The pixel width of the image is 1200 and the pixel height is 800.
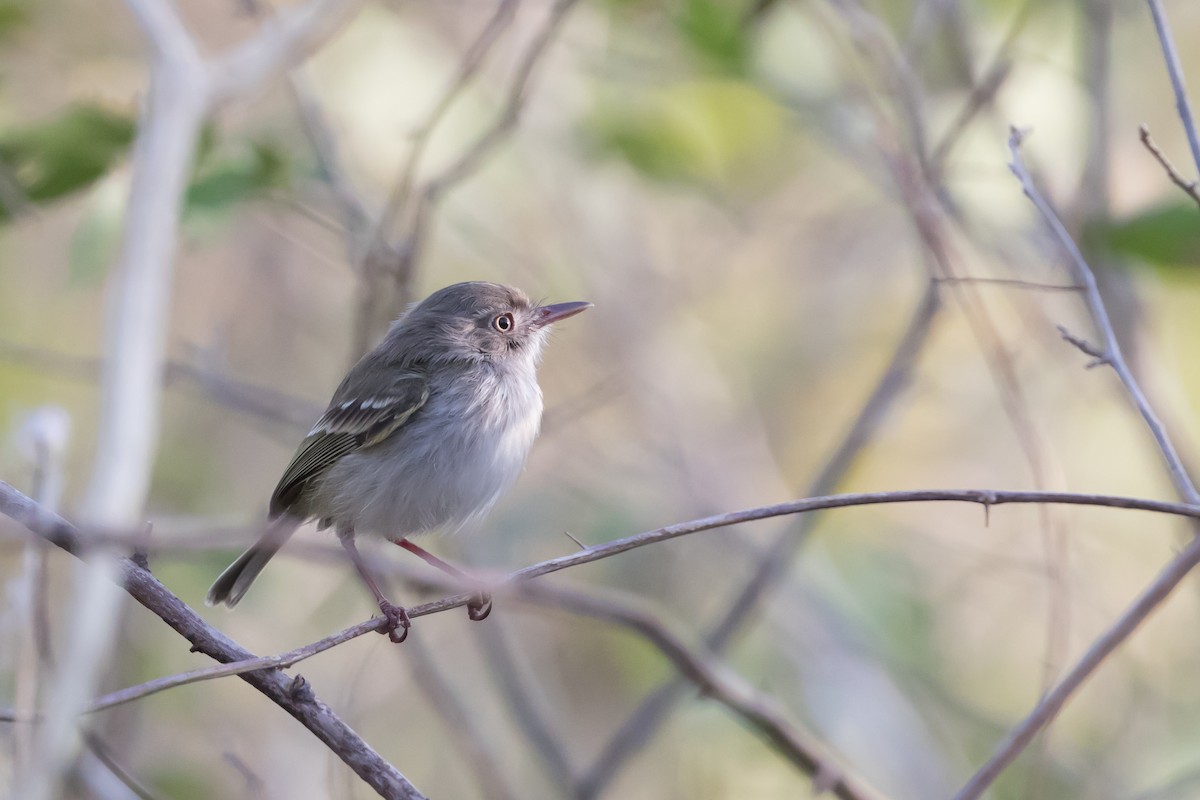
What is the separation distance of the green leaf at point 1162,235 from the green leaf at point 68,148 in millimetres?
2818

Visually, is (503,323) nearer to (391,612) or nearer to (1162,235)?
(391,612)

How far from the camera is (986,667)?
6.47 m

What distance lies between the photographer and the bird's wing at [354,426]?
175 inches

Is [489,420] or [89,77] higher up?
[89,77]

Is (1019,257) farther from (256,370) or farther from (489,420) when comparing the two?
(256,370)

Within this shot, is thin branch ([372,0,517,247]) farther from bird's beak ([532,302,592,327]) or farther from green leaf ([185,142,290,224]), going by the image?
bird's beak ([532,302,592,327])

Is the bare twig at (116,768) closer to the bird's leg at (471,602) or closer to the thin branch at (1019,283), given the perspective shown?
the bird's leg at (471,602)

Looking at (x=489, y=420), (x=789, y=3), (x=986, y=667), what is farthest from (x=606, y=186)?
(x=986, y=667)

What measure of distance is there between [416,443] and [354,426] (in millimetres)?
281

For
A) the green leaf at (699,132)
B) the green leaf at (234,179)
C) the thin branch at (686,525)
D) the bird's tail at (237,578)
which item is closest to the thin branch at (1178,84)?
the thin branch at (686,525)

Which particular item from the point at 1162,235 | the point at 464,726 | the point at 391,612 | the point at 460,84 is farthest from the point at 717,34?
the point at 464,726

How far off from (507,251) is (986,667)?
339 centimetres

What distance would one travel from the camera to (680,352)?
6844 mm

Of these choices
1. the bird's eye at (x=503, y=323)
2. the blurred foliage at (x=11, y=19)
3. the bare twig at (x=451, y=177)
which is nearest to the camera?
the bare twig at (x=451, y=177)
